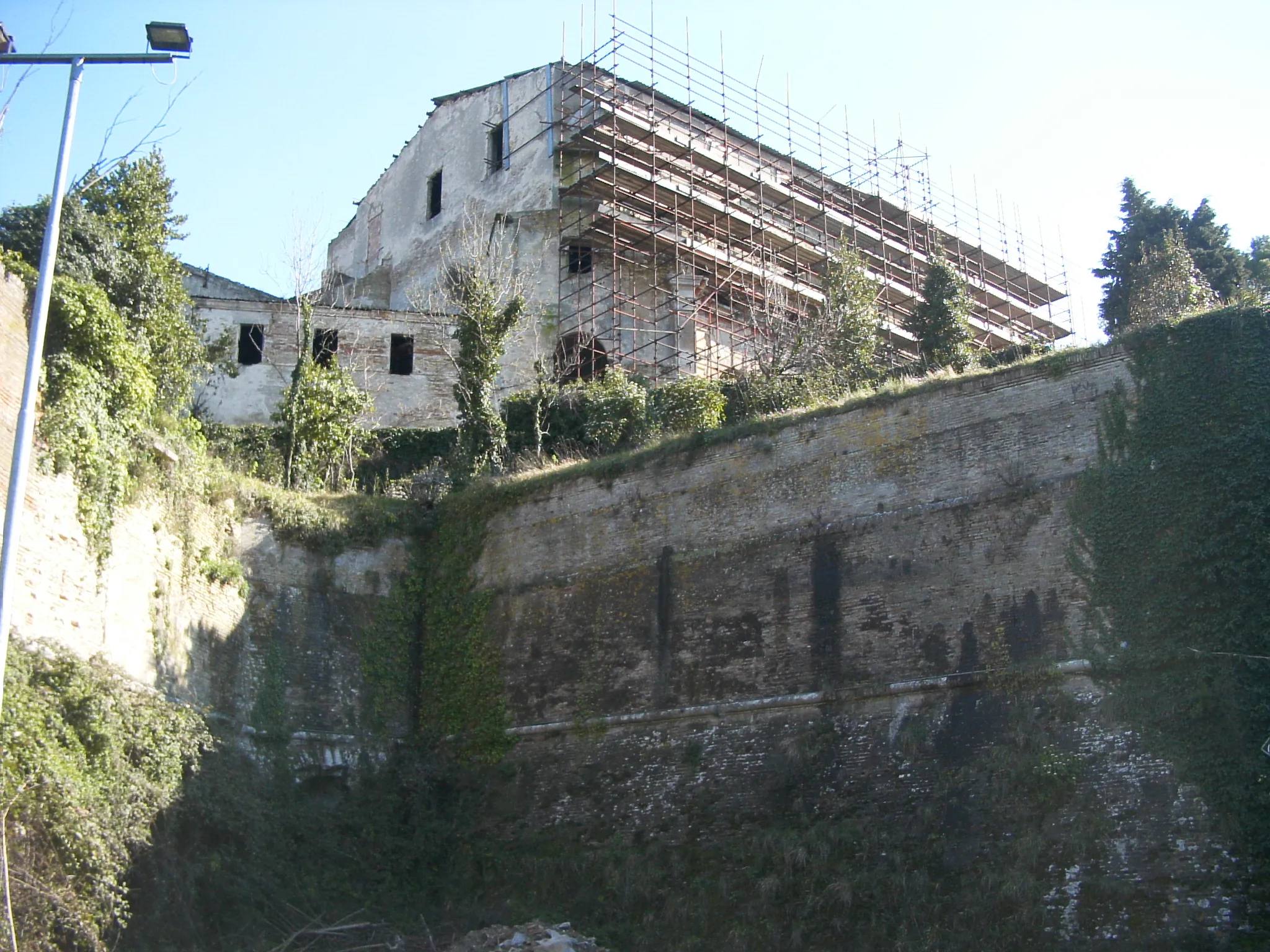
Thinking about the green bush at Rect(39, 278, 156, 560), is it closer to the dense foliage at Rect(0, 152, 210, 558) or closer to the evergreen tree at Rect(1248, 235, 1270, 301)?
the dense foliage at Rect(0, 152, 210, 558)

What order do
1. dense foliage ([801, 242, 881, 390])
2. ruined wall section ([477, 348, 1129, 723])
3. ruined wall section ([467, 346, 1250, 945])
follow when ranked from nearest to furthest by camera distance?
ruined wall section ([467, 346, 1250, 945]) → ruined wall section ([477, 348, 1129, 723]) → dense foliage ([801, 242, 881, 390])

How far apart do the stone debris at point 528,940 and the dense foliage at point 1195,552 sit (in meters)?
6.08

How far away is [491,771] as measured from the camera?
1820cm

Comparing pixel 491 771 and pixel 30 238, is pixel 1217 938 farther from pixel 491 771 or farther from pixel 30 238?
pixel 30 238

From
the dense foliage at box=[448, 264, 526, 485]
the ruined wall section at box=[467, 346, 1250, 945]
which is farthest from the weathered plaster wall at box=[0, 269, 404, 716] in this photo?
the dense foliage at box=[448, 264, 526, 485]

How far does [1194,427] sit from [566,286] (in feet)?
49.1

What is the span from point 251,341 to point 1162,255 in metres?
16.8

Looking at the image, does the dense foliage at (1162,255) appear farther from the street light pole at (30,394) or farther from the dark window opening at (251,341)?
the street light pole at (30,394)

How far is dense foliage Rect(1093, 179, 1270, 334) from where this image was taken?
2625cm

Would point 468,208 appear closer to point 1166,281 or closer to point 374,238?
point 374,238

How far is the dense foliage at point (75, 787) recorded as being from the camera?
12844 mm

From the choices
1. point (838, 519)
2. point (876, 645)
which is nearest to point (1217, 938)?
point (876, 645)

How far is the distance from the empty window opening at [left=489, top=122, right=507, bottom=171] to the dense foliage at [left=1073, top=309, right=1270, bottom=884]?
16.4 metres

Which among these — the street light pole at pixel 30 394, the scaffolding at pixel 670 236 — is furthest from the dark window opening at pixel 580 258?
the street light pole at pixel 30 394
